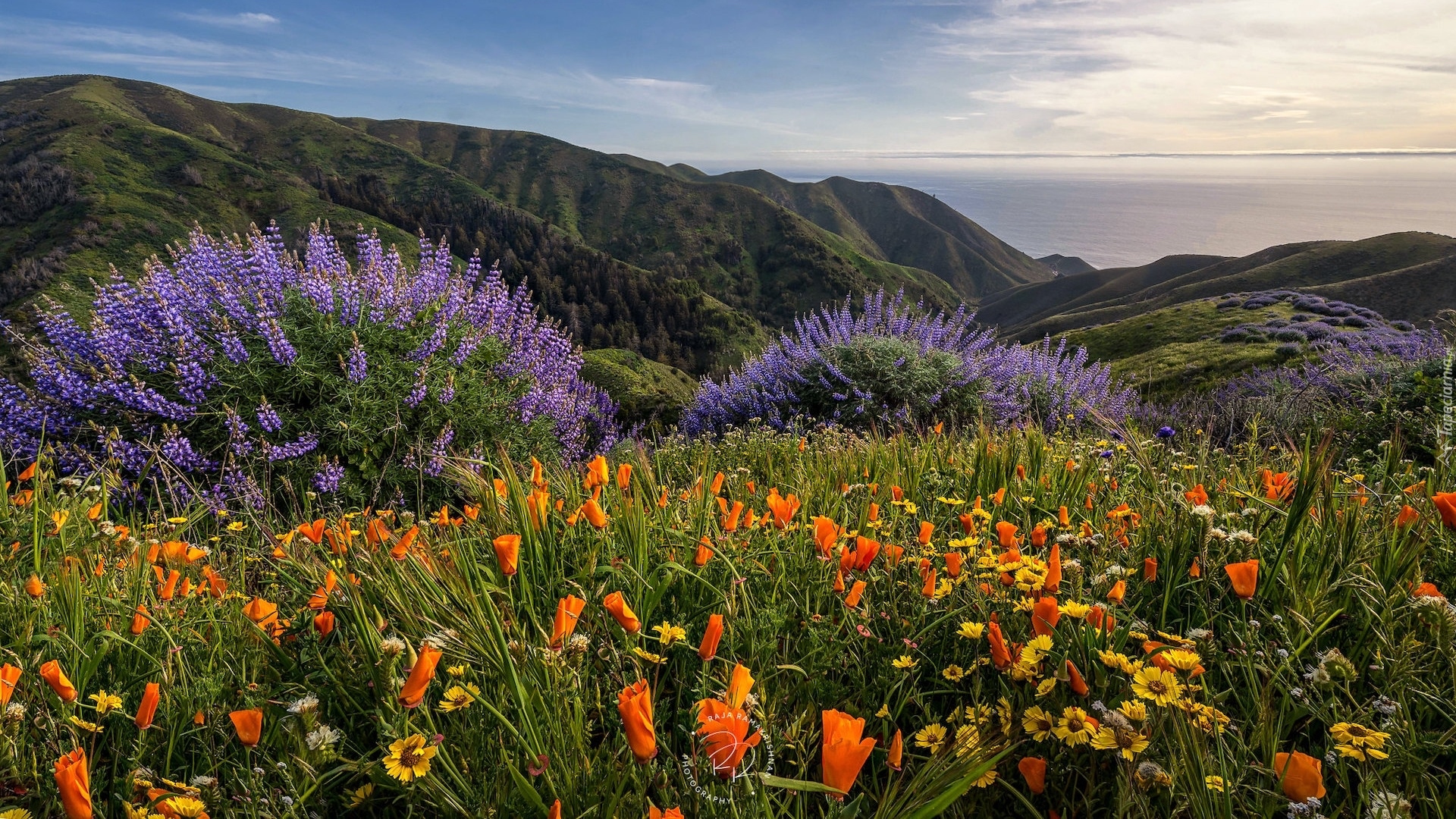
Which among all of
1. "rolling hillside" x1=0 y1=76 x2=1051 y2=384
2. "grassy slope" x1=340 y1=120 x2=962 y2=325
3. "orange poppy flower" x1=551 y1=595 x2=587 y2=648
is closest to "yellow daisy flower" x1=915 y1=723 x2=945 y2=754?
"orange poppy flower" x1=551 y1=595 x2=587 y2=648

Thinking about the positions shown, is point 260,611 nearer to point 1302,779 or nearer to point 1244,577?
point 1302,779

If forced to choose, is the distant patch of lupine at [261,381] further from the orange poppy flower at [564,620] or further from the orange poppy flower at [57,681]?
the orange poppy flower at [564,620]

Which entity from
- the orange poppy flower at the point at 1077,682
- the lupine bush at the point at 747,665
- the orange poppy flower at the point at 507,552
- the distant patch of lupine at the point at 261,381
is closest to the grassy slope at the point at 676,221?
the distant patch of lupine at the point at 261,381

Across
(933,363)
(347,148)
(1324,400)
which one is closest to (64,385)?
(933,363)

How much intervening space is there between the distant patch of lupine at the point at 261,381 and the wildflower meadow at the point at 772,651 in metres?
1.44

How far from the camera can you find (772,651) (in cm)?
189

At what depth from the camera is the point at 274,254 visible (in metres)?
5.95

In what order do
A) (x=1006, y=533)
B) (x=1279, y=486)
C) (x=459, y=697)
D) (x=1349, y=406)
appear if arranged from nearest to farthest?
(x=459, y=697) < (x=1006, y=533) < (x=1279, y=486) < (x=1349, y=406)

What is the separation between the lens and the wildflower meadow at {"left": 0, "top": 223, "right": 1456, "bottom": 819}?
1.33 m

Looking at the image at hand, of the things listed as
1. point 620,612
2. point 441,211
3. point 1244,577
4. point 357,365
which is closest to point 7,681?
point 620,612

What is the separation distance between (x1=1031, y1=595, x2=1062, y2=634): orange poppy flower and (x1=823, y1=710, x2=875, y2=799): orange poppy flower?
800mm

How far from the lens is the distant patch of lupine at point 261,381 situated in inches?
191

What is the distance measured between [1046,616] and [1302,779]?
521mm

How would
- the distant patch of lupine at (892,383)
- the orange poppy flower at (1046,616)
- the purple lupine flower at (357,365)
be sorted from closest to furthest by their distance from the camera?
the orange poppy flower at (1046,616) → the purple lupine flower at (357,365) → the distant patch of lupine at (892,383)
